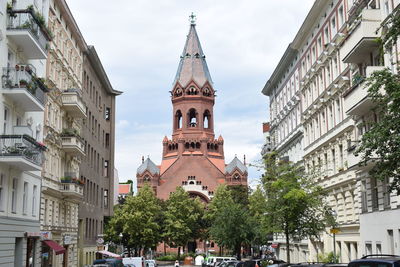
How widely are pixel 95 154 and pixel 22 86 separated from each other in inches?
1112

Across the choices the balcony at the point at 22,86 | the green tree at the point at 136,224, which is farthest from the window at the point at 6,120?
the green tree at the point at 136,224

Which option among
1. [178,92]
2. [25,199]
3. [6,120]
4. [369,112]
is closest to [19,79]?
[6,120]

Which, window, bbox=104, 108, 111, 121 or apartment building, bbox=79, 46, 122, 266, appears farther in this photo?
window, bbox=104, 108, 111, 121

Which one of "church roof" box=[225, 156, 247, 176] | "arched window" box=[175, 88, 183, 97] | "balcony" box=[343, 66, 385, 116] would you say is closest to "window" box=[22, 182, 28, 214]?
"balcony" box=[343, 66, 385, 116]

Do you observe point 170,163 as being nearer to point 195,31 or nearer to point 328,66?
point 195,31

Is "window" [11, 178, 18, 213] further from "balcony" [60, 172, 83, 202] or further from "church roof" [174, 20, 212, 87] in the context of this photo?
"church roof" [174, 20, 212, 87]

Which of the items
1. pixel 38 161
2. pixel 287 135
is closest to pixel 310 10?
pixel 287 135

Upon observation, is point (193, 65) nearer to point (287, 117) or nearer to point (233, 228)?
point (233, 228)

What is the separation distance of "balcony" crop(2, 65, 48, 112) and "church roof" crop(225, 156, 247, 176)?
3701 inches

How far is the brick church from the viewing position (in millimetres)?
115250

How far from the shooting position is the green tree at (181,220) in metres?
87.0

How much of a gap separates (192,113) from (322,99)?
8533cm

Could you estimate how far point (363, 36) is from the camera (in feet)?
81.3

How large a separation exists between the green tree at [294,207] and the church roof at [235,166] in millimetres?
82750
